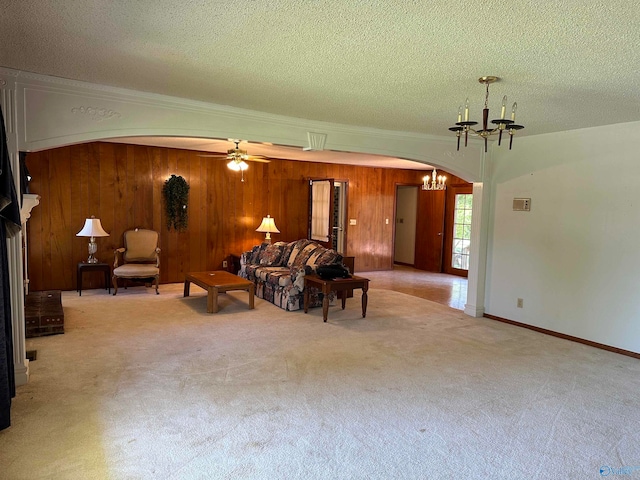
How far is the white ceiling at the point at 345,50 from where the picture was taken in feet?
7.00

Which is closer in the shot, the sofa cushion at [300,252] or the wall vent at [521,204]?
the wall vent at [521,204]

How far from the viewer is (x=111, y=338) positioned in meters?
4.53

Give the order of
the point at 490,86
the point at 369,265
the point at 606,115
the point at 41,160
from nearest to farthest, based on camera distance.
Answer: the point at 490,86 → the point at 606,115 → the point at 41,160 → the point at 369,265

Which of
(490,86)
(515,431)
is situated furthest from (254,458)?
(490,86)

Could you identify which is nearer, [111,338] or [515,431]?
[515,431]

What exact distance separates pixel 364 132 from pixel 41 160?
15.8 ft

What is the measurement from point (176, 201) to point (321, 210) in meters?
2.80

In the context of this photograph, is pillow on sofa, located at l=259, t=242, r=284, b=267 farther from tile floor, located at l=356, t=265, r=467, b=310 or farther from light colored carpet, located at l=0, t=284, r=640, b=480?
tile floor, located at l=356, t=265, r=467, b=310

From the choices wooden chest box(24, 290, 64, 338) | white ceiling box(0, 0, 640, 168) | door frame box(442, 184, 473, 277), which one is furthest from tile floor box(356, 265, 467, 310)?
wooden chest box(24, 290, 64, 338)

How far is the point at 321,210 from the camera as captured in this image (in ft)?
28.9

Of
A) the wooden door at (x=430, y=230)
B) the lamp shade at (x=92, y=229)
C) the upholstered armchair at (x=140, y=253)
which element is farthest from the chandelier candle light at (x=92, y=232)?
the wooden door at (x=430, y=230)

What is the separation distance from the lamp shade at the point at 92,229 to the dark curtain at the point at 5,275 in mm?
3620

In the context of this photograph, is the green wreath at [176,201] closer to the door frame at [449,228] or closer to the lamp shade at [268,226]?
the lamp shade at [268,226]

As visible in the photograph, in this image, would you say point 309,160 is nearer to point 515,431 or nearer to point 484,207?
point 484,207
